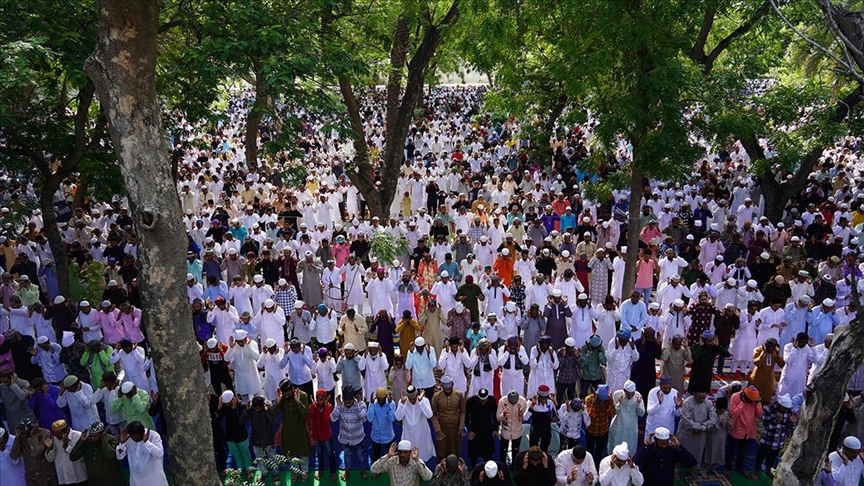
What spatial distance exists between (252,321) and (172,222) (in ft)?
15.4

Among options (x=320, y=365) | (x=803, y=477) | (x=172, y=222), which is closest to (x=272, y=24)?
(x=320, y=365)

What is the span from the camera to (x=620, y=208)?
1341cm

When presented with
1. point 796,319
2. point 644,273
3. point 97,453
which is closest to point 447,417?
point 97,453

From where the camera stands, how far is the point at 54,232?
9.74 meters

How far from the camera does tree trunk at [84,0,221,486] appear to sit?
4.27m

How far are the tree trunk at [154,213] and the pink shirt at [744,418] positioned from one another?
4942mm

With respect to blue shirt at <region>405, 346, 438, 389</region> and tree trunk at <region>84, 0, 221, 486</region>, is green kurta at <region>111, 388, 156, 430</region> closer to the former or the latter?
tree trunk at <region>84, 0, 221, 486</region>

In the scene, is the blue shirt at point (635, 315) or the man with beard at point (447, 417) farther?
the blue shirt at point (635, 315)

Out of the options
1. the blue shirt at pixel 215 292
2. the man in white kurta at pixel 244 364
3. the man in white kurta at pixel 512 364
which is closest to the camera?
the man in white kurta at pixel 512 364

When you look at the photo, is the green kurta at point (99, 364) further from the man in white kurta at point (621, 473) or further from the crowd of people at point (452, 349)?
the man in white kurta at point (621, 473)

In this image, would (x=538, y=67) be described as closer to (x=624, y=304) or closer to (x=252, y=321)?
(x=624, y=304)

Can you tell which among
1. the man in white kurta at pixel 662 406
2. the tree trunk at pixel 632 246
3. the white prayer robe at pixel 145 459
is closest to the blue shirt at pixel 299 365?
the white prayer robe at pixel 145 459

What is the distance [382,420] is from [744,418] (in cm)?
354

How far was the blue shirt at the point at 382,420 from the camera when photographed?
711 cm
